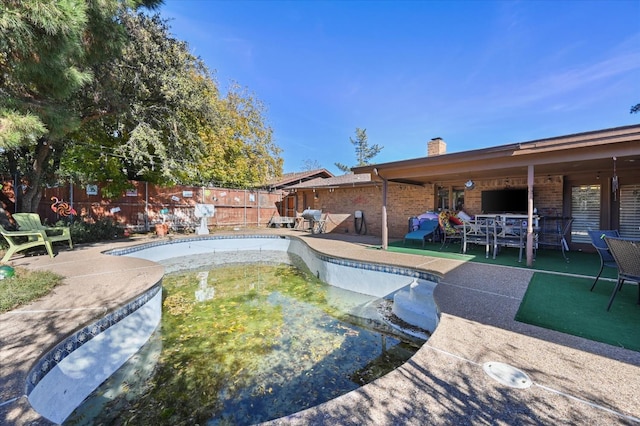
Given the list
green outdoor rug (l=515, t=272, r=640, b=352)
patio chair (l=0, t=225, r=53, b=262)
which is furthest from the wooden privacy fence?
green outdoor rug (l=515, t=272, r=640, b=352)

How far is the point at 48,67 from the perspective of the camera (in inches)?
134

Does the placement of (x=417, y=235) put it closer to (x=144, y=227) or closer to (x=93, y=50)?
(x=93, y=50)

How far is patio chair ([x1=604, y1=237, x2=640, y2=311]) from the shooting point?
2.94 meters

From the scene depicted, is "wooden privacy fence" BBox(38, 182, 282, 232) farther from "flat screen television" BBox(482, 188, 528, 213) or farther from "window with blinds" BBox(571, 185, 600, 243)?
"window with blinds" BBox(571, 185, 600, 243)

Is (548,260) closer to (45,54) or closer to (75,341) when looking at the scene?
(75,341)

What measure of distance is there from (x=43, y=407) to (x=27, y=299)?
1.96 m

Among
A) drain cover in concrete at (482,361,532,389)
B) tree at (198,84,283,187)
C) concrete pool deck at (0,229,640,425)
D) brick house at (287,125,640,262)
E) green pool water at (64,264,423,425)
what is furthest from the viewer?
tree at (198,84,283,187)

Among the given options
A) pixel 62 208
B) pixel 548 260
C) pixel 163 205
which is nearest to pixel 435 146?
pixel 548 260

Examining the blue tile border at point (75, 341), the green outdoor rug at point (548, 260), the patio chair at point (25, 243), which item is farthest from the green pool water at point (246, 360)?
the patio chair at point (25, 243)

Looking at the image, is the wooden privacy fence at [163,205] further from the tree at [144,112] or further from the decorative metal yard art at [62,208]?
the tree at [144,112]

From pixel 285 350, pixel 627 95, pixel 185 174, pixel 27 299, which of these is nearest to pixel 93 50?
pixel 27 299

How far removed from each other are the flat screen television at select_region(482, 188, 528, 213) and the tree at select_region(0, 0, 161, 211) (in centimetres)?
1032

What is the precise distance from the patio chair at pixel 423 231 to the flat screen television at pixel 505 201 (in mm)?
2005

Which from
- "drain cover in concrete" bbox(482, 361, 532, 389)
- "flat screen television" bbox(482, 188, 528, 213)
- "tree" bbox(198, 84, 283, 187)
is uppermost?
"tree" bbox(198, 84, 283, 187)
